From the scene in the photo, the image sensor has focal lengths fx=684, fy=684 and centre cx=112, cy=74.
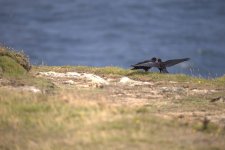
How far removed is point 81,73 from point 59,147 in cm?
1572

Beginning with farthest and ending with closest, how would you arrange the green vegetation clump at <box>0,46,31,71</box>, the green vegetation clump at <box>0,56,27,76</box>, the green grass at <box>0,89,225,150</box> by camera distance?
the green vegetation clump at <box>0,46,31,71</box> → the green vegetation clump at <box>0,56,27,76</box> → the green grass at <box>0,89,225,150</box>

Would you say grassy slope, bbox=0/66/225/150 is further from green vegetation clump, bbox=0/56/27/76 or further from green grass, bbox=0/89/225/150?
green vegetation clump, bbox=0/56/27/76

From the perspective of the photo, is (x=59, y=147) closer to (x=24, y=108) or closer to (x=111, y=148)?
(x=111, y=148)

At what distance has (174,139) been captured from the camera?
1834cm

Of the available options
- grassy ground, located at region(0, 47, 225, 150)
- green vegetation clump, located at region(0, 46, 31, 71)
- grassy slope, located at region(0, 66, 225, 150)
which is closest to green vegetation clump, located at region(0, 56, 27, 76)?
green vegetation clump, located at region(0, 46, 31, 71)

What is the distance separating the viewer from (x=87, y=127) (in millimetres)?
19156

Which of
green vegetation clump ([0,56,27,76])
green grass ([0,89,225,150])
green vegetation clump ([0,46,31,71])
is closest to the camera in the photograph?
green grass ([0,89,225,150])

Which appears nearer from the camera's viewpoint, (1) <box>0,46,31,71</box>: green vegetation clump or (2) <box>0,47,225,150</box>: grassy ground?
(2) <box>0,47,225,150</box>: grassy ground

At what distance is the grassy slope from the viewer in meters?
18.1

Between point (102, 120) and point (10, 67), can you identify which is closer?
point (102, 120)

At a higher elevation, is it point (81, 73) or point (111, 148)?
point (81, 73)

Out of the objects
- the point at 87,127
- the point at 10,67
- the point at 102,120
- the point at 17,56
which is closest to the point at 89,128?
the point at 87,127

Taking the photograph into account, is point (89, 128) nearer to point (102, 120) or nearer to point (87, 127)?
point (87, 127)

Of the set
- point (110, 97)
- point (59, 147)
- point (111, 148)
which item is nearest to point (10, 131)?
point (59, 147)
